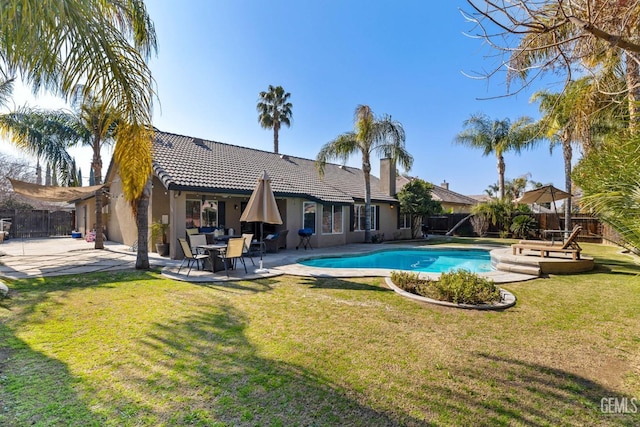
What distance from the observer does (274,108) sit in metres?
32.6

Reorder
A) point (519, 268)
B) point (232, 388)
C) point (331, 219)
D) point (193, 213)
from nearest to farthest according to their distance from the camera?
point (232, 388) < point (519, 268) < point (193, 213) < point (331, 219)

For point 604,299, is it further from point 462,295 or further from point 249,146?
point 249,146

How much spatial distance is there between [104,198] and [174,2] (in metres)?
16.5

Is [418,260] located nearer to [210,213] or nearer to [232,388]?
[210,213]

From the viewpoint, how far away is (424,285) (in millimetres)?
7805

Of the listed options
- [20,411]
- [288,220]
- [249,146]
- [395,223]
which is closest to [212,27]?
[288,220]

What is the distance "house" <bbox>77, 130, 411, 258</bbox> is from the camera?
13570 millimetres

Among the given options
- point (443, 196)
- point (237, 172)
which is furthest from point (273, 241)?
point (443, 196)

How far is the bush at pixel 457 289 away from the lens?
654 cm

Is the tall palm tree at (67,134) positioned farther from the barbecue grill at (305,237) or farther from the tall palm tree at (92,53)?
the barbecue grill at (305,237)

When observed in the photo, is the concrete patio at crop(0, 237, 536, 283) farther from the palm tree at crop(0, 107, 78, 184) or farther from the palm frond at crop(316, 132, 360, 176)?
the palm frond at crop(316, 132, 360, 176)

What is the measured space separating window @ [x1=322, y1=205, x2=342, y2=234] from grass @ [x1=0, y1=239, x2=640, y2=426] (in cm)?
1120

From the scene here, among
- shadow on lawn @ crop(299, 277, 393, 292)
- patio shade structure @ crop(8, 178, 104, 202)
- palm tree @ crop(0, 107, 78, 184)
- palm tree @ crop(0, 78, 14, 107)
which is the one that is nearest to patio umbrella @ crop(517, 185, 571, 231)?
shadow on lawn @ crop(299, 277, 393, 292)

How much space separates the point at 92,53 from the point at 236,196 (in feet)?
33.7
